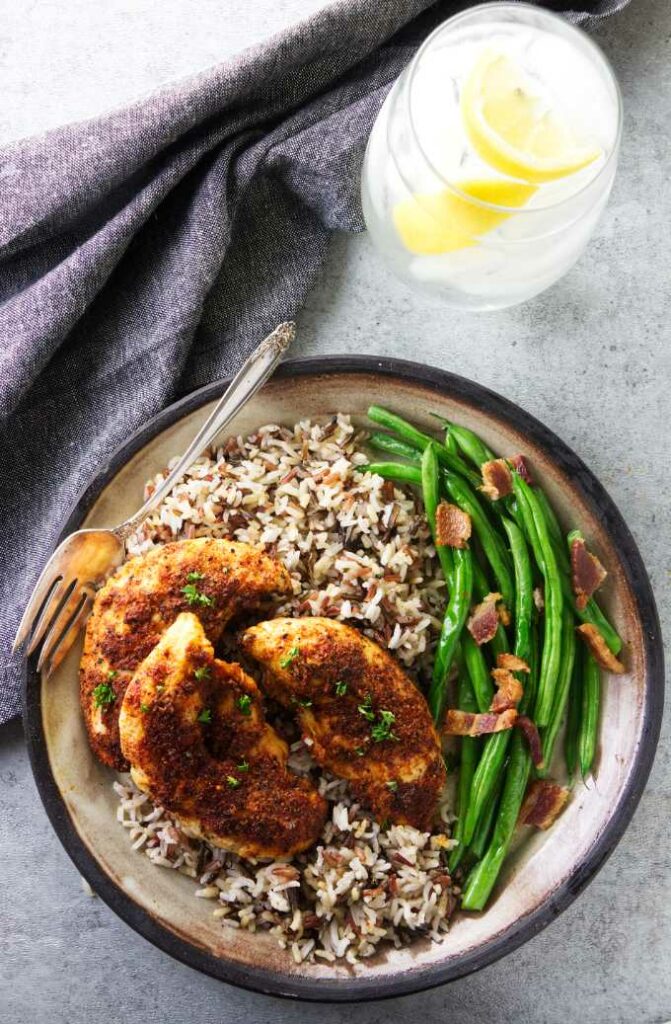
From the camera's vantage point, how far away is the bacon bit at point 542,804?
9.05 ft

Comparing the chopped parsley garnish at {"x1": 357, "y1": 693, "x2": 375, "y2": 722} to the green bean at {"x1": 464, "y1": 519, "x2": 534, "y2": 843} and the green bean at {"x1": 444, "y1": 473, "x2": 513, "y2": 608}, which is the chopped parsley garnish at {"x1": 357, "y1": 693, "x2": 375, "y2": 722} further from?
the green bean at {"x1": 444, "y1": 473, "x2": 513, "y2": 608}

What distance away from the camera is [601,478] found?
3020 millimetres

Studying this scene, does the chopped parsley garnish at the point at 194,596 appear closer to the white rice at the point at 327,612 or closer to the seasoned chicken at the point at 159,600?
the seasoned chicken at the point at 159,600

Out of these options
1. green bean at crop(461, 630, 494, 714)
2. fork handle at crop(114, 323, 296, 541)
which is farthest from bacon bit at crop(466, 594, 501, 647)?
fork handle at crop(114, 323, 296, 541)

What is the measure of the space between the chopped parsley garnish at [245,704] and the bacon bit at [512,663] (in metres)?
0.72

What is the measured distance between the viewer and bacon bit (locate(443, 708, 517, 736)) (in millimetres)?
2658

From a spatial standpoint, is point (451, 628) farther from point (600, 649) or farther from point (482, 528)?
point (600, 649)

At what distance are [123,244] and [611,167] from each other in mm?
1368

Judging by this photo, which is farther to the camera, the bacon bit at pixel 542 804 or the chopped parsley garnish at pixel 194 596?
the bacon bit at pixel 542 804

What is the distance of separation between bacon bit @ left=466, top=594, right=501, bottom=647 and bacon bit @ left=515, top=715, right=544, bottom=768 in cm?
24

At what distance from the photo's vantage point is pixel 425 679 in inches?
109

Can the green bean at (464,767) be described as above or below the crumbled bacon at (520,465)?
below

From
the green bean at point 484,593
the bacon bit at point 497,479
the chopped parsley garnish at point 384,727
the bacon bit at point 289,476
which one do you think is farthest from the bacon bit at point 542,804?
the bacon bit at point 289,476

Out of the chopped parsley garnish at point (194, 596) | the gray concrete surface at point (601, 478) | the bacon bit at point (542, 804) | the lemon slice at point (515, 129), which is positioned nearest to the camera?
the lemon slice at point (515, 129)
